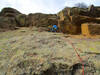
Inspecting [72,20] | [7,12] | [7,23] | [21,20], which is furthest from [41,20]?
[7,12]

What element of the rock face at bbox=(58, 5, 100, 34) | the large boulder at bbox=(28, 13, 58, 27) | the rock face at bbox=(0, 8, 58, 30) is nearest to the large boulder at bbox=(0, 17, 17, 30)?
the rock face at bbox=(0, 8, 58, 30)

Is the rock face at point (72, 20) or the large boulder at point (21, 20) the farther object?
the large boulder at point (21, 20)

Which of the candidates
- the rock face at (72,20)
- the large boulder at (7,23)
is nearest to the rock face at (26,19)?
the large boulder at (7,23)

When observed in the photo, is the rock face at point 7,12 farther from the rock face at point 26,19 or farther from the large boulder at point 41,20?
the large boulder at point 41,20

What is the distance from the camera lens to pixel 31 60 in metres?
1.69

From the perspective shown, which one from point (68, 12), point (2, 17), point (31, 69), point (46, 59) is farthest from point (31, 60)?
point (2, 17)

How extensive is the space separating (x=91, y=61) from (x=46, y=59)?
1.04 m

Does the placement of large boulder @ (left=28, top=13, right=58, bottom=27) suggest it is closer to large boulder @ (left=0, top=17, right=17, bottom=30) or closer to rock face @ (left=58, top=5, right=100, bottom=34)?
rock face @ (left=58, top=5, right=100, bottom=34)

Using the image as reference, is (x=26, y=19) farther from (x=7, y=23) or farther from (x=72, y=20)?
(x=72, y=20)

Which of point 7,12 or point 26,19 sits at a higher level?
point 7,12

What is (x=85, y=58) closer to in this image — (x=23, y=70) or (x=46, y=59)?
(x=46, y=59)

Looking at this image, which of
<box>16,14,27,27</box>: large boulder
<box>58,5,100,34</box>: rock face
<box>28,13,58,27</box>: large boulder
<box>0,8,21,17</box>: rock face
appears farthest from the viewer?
<box>0,8,21,17</box>: rock face

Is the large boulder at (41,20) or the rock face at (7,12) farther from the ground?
the rock face at (7,12)

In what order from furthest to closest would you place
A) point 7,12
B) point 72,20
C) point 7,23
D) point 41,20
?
point 7,12 → point 7,23 → point 41,20 → point 72,20
